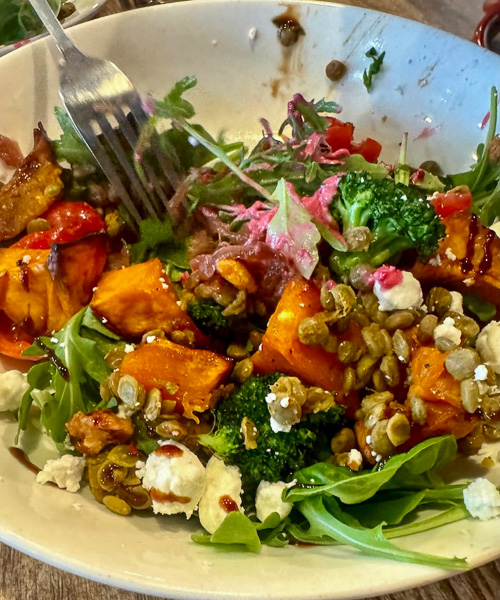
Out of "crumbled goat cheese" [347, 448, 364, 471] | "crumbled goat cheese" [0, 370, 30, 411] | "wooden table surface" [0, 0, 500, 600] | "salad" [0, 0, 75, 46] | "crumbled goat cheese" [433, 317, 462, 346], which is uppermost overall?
"salad" [0, 0, 75, 46]

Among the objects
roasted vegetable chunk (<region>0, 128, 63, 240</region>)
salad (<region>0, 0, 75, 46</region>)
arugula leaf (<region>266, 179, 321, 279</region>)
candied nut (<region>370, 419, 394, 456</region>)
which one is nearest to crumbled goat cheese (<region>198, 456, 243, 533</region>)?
candied nut (<region>370, 419, 394, 456</region>)

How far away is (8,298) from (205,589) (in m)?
1.03

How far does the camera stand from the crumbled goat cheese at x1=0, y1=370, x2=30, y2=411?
1645mm

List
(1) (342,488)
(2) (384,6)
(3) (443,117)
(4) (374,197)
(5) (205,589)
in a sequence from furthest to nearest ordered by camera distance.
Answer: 1. (2) (384,6)
2. (3) (443,117)
3. (4) (374,197)
4. (1) (342,488)
5. (5) (205,589)

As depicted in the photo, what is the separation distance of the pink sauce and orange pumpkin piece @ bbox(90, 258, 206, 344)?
544 mm

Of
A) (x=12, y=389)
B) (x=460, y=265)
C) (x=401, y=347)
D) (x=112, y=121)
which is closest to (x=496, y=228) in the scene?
(x=460, y=265)

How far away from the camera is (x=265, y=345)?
1.59 meters

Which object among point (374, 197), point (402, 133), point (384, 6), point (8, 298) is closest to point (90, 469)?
point (8, 298)

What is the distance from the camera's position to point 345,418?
5.28ft

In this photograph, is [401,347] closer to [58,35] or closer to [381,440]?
[381,440]

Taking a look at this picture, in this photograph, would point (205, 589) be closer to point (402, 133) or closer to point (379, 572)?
point (379, 572)

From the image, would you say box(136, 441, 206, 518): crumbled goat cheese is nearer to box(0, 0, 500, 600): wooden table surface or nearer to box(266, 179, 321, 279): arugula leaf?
box(0, 0, 500, 600): wooden table surface

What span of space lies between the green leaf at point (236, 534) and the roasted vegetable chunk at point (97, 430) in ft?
1.16

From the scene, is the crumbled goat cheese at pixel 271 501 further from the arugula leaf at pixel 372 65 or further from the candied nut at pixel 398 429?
the arugula leaf at pixel 372 65
